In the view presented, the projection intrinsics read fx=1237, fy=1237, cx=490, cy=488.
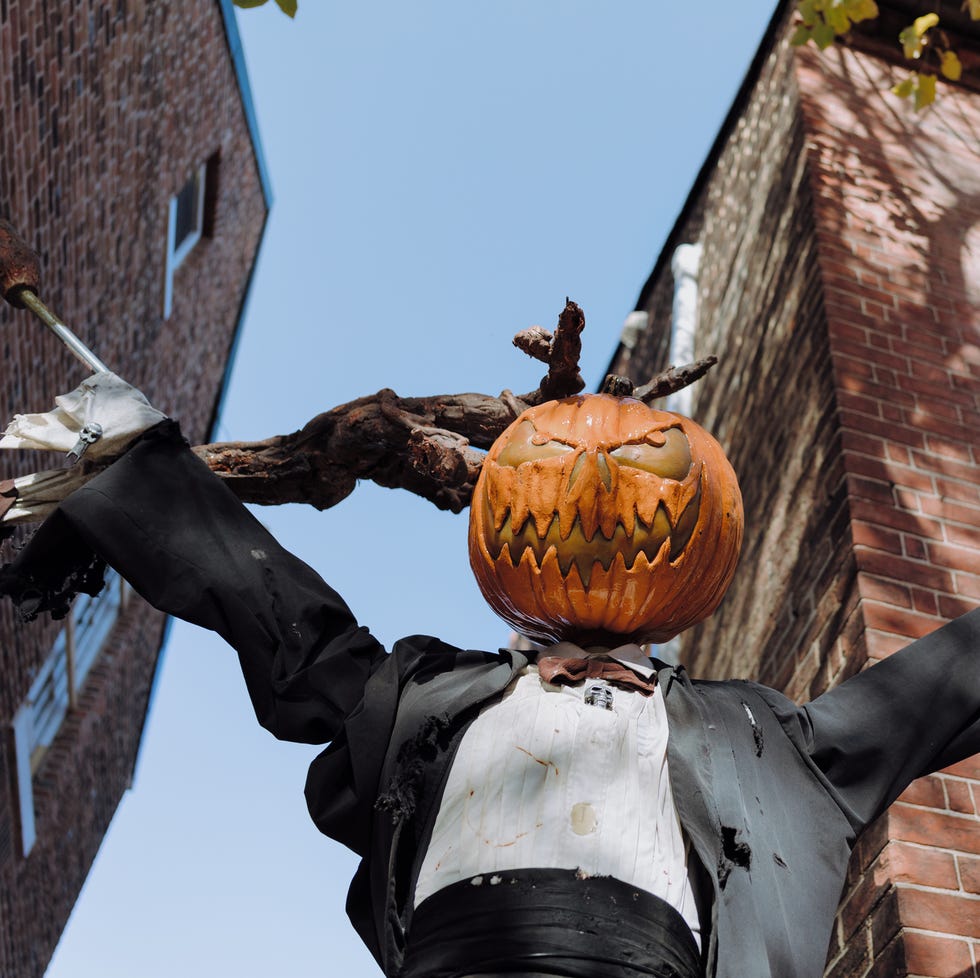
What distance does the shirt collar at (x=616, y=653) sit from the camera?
7.14ft

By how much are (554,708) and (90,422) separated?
1.01m

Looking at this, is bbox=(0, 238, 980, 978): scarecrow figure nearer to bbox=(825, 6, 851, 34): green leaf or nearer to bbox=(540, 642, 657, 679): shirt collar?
bbox=(540, 642, 657, 679): shirt collar

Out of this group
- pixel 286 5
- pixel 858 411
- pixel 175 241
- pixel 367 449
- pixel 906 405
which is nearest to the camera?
pixel 367 449

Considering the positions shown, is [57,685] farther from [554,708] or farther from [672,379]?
[554,708]

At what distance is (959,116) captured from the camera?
572 cm

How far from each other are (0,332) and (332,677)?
486 cm

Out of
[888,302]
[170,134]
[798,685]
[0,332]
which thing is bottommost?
[798,685]

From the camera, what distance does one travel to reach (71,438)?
7.55ft

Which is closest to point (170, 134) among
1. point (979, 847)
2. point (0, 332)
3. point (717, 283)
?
point (0, 332)

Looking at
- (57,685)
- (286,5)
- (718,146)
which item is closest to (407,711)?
(286,5)

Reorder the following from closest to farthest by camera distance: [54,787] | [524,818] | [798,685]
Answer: [524,818] < [798,685] < [54,787]

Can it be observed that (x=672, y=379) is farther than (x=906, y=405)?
No

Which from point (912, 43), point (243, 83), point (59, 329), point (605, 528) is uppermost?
point (243, 83)

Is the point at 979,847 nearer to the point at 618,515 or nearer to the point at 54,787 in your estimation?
the point at 618,515
